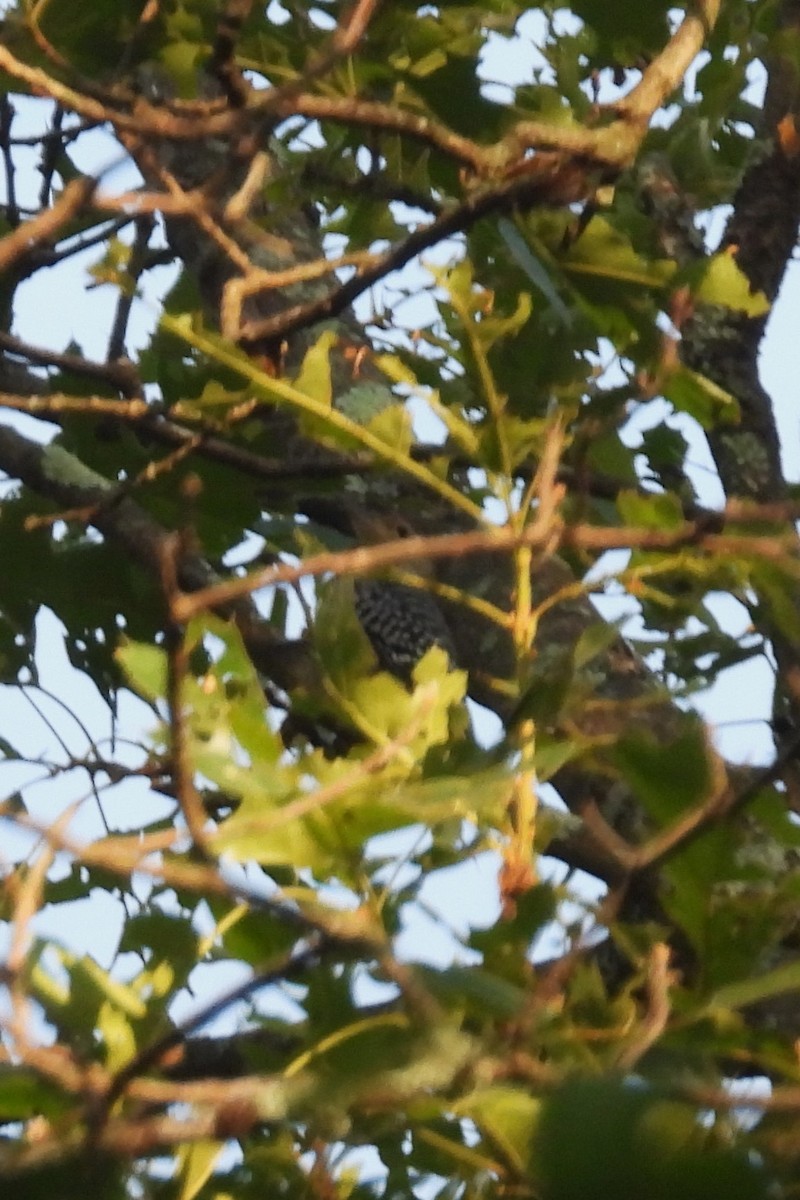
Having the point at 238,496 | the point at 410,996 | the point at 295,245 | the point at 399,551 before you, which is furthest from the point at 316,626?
the point at 295,245

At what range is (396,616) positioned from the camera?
98cm

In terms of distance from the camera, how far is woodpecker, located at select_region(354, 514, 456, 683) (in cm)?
97

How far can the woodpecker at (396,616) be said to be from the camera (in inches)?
38.0

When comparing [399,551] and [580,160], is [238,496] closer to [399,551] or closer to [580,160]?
[580,160]

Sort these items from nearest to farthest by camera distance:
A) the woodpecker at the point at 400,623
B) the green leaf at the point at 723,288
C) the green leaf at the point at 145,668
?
the green leaf at the point at 145,668, the green leaf at the point at 723,288, the woodpecker at the point at 400,623

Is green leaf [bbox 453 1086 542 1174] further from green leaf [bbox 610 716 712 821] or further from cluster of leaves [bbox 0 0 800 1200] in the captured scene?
green leaf [bbox 610 716 712 821]

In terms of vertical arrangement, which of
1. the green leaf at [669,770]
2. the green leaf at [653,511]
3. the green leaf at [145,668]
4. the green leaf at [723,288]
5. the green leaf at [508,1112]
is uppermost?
the green leaf at [723,288]

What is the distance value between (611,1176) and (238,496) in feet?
1.81

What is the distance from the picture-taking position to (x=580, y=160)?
0.66m

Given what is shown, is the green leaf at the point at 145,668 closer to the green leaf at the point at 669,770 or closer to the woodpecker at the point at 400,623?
the green leaf at the point at 669,770

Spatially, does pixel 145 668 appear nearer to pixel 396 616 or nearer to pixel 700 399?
pixel 700 399

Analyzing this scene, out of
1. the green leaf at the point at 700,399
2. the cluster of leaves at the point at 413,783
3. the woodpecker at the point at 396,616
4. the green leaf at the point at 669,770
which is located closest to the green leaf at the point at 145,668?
the cluster of leaves at the point at 413,783

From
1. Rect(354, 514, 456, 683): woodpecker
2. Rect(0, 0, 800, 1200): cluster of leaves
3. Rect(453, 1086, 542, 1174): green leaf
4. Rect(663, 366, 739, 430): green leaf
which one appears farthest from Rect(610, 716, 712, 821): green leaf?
→ Rect(354, 514, 456, 683): woodpecker

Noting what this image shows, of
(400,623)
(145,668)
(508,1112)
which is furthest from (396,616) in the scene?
(508,1112)
